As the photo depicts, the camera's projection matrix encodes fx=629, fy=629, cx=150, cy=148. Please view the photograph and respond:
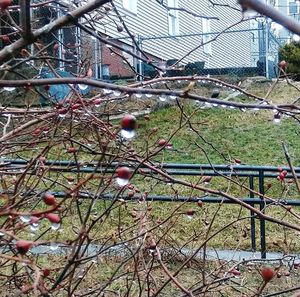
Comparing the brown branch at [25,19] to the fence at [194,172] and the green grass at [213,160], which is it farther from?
the green grass at [213,160]

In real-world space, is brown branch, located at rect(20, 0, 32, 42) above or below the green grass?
above

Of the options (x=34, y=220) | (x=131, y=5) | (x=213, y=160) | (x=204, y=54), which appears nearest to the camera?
(x=34, y=220)

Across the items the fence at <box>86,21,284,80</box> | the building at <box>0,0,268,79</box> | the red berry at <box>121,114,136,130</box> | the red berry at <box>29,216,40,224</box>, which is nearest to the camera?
the red berry at <box>121,114,136,130</box>

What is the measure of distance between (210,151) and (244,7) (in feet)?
34.2

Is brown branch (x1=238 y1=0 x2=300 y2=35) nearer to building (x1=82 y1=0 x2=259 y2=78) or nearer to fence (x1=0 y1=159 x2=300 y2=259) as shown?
fence (x1=0 y1=159 x2=300 y2=259)

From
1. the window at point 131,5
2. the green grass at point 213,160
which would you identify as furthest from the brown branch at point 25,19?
the window at point 131,5

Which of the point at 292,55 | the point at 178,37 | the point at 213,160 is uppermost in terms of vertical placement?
the point at 178,37

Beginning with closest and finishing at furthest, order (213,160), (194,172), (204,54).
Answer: (194,172)
(213,160)
(204,54)

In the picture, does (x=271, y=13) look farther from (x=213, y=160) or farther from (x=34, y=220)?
(x=213, y=160)

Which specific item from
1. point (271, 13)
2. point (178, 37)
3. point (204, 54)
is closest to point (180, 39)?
point (204, 54)

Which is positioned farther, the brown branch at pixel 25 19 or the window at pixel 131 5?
the window at pixel 131 5

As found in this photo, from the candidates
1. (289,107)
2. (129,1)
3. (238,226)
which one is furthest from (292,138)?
(289,107)

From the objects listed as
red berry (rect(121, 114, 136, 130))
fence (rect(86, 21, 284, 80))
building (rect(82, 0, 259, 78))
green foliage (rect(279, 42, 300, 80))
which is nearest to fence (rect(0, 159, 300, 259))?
red berry (rect(121, 114, 136, 130))

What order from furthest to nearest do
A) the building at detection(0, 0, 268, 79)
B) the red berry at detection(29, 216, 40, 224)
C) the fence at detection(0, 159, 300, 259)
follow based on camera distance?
the building at detection(0, 0, 268, 79)
the fence at detection(0, 159, 300, 259)
the red berry at detection(29, 216, 40, 224)
